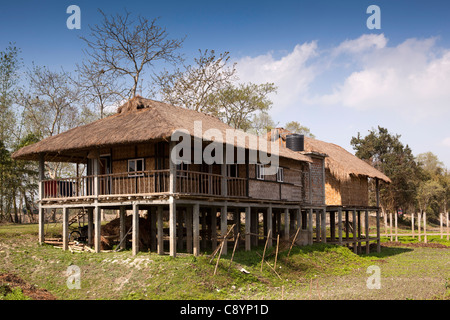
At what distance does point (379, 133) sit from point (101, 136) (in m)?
45.9

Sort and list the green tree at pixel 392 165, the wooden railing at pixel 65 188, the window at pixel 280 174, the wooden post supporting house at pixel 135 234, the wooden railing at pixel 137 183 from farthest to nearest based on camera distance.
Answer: the green tree at pixel 392 165 < the window at pixel 280 174 < the wooden railing at pixel 65 188 < the wooden railing at pixel 137 183 < the wooden post supporting house at pixel 135 234

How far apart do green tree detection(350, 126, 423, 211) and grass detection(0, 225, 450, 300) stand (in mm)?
31877

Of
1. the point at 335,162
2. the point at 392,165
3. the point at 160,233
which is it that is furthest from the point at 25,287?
the point at 392,165

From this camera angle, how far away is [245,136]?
2133 centimetres

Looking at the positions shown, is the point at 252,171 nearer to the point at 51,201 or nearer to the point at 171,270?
the point at 171,270

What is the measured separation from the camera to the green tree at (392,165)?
53.3 metres

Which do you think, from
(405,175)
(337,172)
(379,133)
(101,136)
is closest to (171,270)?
(101,136)

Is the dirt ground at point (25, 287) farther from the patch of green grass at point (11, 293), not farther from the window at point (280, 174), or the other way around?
the window at point (280, 174)

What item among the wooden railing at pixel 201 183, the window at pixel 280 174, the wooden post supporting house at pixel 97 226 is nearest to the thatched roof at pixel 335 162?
the window at pixel 280 174

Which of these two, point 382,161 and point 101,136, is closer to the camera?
point 101,136

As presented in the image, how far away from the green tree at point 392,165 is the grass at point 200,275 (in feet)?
105

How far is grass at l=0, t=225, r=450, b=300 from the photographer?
14.9 metres

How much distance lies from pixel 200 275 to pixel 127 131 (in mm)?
6351
